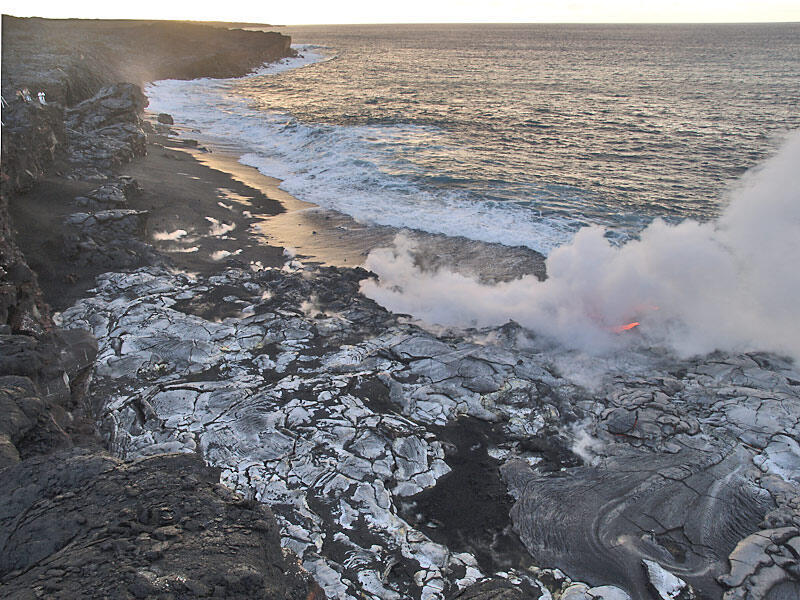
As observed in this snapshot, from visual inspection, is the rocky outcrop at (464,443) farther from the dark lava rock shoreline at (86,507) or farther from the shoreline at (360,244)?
the shoreline at (360,244)

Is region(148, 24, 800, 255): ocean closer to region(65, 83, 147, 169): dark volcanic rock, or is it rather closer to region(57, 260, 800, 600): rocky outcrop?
region(65, 83, 147, 169): dark volcanic rock

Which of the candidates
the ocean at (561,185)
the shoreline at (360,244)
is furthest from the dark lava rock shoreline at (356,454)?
the shoreline at (360,244)

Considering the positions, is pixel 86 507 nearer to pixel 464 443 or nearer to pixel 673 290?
pixel 464 443

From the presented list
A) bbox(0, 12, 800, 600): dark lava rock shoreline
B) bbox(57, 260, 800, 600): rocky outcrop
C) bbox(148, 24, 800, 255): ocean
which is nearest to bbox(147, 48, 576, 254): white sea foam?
bbox(148, 24, 800, 255): ocean

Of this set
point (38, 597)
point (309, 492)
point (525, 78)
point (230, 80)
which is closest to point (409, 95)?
point (525, 78)

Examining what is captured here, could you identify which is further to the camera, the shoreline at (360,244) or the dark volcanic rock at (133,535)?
the shoreline at (360,244)

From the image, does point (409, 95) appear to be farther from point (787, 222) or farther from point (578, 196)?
point (787, 222)

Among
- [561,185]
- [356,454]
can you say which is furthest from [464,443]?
[561,185]
